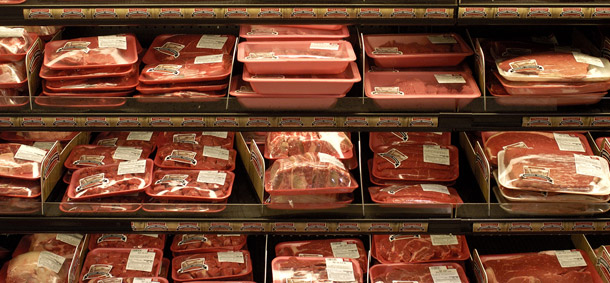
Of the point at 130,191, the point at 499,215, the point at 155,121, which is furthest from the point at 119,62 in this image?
the point at 499,215

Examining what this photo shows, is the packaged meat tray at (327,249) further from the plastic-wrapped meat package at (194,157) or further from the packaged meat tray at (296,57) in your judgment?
the packaged meat tray at (296,57)

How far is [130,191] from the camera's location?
9.63ft

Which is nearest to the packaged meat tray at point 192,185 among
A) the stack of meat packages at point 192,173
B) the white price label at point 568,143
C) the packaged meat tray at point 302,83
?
the stack of meat packages at point 192,173

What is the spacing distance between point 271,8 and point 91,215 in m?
1.34

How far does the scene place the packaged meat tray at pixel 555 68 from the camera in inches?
103

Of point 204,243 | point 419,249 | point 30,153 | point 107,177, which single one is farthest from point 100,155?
point 419,249

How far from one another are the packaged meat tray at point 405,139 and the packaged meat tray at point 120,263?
1.30m

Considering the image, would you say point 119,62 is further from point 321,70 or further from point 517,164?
point 517,164

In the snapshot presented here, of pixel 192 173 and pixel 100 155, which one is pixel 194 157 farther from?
pixel 100 155

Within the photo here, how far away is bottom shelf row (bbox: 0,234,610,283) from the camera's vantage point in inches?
120

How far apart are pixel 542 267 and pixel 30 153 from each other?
2654 millimetres

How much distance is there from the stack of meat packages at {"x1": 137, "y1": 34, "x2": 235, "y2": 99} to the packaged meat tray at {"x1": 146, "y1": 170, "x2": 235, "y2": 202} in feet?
1.56

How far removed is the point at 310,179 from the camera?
2.81 m

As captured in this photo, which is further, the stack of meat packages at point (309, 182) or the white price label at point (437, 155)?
the white price label at point (437, 155)
